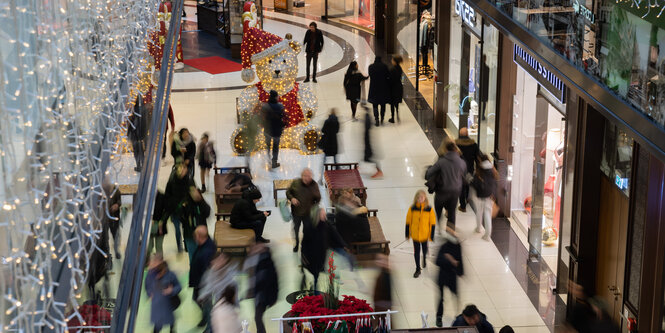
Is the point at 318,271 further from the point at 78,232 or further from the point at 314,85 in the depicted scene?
the point at 314,85

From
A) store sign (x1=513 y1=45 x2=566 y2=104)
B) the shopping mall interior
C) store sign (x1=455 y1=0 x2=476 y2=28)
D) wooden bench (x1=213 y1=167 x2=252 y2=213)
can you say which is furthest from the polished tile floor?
store sign (x1=455 y1=0 x2=476 y2=28)

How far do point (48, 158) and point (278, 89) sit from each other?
460 inches

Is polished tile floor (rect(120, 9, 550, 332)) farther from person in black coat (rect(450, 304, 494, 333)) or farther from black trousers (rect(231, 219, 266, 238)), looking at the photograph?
person in black coat (rect(450, 304, 494, 333))

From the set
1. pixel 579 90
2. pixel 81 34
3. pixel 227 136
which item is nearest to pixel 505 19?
pixel 579 90

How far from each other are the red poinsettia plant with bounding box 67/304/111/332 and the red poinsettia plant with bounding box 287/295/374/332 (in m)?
5.07

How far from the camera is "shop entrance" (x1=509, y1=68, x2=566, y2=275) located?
10430 millimetres

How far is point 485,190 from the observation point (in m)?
10.4

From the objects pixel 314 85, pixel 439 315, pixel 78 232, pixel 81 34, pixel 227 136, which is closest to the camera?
pixel 78 232

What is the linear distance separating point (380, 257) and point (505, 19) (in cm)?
321

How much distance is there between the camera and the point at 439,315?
8719mm

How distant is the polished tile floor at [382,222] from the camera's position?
8938mm

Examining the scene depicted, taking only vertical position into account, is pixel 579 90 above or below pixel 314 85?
above

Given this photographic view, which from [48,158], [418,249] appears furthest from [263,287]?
[48,158]

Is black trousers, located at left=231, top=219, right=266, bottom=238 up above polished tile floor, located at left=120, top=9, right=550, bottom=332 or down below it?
above
